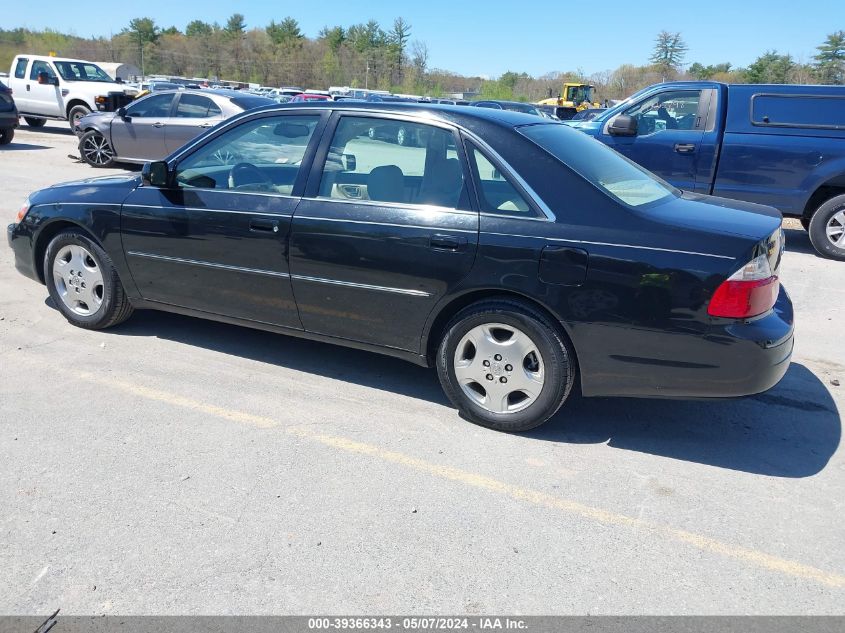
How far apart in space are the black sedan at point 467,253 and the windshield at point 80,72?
A: 16758 millimetres

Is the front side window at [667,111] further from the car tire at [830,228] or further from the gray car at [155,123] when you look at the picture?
the gray car at [155,123]

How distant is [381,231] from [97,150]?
1198cm

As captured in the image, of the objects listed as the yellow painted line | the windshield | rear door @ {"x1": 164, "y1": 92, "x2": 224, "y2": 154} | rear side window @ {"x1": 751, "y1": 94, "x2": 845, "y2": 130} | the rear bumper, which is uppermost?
the windshield

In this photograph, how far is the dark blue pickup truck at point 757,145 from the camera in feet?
28.1

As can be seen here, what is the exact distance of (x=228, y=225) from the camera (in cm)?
450

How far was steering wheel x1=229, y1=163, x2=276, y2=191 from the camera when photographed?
455cm

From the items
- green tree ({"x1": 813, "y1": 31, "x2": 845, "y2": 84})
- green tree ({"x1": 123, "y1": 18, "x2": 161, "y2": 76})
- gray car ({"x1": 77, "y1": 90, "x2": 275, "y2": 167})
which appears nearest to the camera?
gray car ({"x1": 77, "y1": 90, "x2": 275, "y2": 167})

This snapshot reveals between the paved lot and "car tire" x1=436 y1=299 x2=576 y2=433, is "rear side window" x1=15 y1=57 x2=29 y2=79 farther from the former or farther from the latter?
"car tire" x1=436 y1=299 x2=576 y2=433

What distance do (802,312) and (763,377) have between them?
341cm

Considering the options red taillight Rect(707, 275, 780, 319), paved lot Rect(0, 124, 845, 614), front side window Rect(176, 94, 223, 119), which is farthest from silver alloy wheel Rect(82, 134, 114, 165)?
red taillight Rect(707, 275, 780, 319)

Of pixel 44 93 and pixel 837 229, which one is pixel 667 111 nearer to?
pixel 837 229

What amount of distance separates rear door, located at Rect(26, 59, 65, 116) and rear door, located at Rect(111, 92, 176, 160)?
24.1 feet

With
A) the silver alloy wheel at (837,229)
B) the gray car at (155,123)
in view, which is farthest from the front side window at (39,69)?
the silver alloy wheel at (837,229)

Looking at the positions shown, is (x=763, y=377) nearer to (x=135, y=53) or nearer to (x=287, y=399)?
(x=287, y=399)
